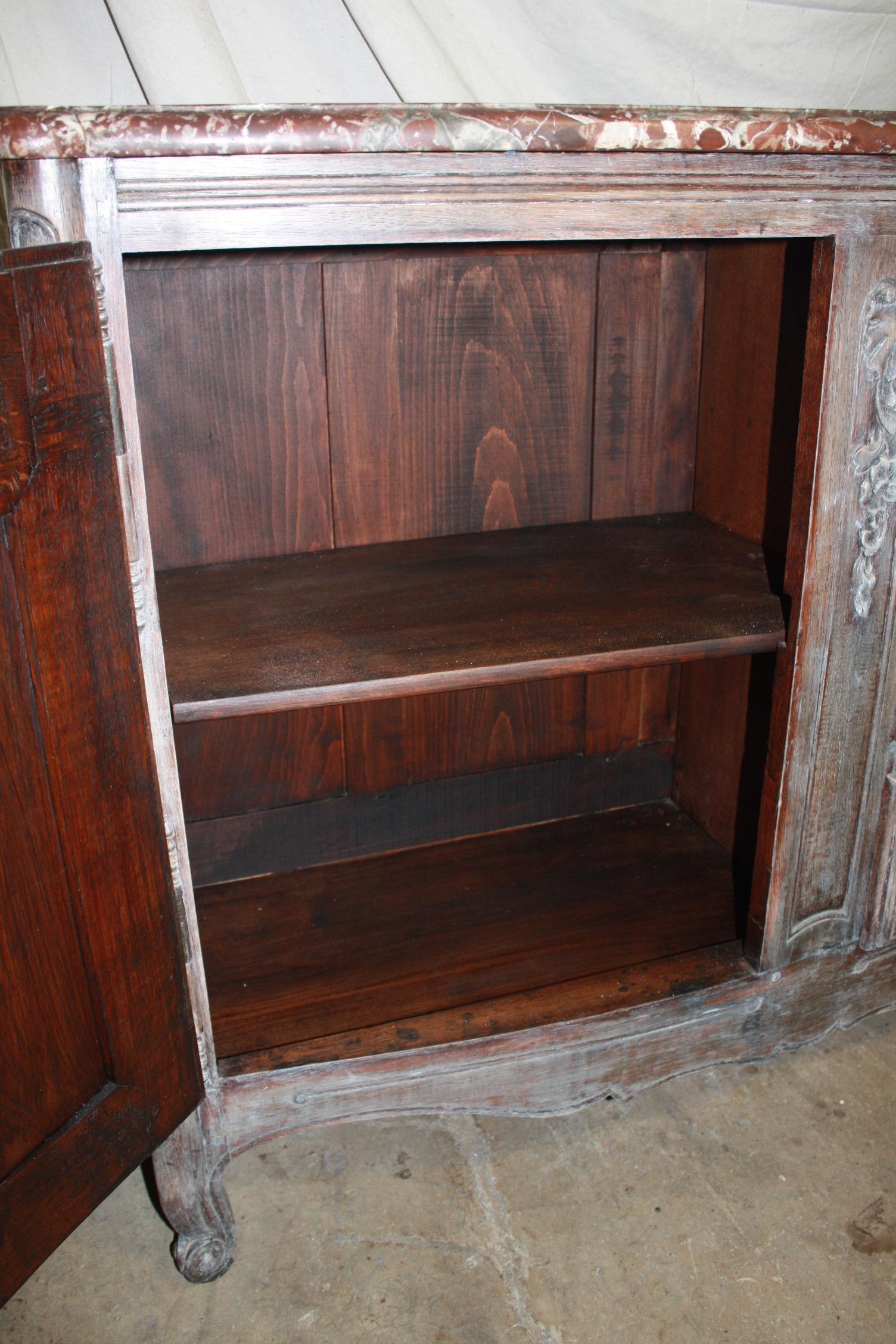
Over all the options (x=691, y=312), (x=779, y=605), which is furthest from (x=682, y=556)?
(x=691, y=312)

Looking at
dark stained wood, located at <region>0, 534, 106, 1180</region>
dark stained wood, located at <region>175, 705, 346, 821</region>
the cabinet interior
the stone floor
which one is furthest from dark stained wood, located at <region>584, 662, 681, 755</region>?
dark stained wood, located at <region>0, 534, 106, 1180</region>

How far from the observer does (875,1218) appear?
1329 mm

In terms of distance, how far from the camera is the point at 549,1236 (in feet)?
4.34

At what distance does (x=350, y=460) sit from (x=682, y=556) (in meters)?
0.50

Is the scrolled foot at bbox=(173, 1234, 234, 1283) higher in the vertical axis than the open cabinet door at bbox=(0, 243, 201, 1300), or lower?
lower

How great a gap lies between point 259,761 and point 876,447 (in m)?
0.98

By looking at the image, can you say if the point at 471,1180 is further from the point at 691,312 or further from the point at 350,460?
the point at 691,312

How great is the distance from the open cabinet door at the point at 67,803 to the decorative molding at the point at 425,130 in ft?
0.31

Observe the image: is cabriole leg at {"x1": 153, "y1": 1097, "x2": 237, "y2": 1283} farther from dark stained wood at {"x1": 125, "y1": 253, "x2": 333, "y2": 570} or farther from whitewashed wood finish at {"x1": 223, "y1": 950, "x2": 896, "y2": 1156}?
dark stained wood at {"x1": 125, "y1": 253, "x2": 333, "y2": 570}

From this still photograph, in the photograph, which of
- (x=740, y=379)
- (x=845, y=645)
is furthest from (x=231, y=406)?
(x=845, y=645)

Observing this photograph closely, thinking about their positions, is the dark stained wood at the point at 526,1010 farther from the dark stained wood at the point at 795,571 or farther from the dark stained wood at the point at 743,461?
the dark stained wood at the point at 743,461

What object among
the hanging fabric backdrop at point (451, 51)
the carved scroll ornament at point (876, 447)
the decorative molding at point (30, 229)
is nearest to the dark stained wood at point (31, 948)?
the decorative molding at point (30, 229)

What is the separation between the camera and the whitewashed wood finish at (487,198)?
36.1 inches

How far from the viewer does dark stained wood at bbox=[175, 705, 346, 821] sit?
1.61 m
